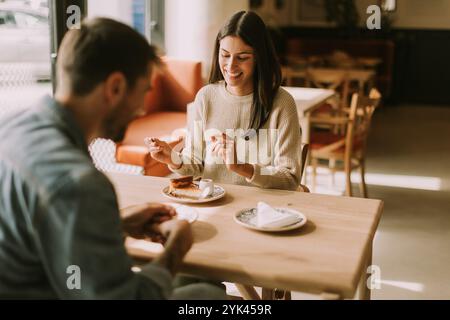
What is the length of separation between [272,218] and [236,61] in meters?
0.80

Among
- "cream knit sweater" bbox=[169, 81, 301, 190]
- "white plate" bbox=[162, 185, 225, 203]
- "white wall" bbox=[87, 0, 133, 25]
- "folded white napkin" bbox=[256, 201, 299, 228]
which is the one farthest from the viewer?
"white wall" bbox=[87, 0, 133, 25]

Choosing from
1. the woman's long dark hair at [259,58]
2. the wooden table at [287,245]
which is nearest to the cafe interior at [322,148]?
the wooden table at [287,245]

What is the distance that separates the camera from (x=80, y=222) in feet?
3.61

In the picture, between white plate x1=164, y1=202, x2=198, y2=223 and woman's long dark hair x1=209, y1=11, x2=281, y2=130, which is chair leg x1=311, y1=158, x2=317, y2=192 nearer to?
woman's long dark hair x1=209, y1=11, x2=281, y2=130

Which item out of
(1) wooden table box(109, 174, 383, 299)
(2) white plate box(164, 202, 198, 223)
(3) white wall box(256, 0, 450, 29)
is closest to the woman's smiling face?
(1) wooden table box(109, 174, 383, 299)

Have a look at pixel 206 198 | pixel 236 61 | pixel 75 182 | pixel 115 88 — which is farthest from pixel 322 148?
pixel 75 182

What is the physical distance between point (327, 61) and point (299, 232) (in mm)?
6950

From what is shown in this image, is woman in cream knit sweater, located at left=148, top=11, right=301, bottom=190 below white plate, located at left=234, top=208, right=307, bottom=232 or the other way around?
the other way around

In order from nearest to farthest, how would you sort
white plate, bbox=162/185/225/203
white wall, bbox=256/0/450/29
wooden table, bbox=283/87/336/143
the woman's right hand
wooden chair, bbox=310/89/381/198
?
white plate, bbox=162/185/225/203
the woman's right hand
wooden table, bbox=283/87/336/143
wooden chair, bbox=310/89/381/198
white wall, bbox=256/0/450/29

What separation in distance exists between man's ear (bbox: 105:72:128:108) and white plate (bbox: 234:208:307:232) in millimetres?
606

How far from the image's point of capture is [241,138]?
235 centimetres

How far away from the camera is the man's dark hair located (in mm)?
1219

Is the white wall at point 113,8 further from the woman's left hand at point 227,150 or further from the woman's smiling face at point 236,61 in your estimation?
the woman's left hand at point 227,150

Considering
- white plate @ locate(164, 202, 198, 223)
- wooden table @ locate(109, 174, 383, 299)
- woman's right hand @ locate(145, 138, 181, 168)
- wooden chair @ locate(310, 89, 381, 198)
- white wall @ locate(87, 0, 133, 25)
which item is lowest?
wooden chair @ locate(310, 89, 381, 198)
